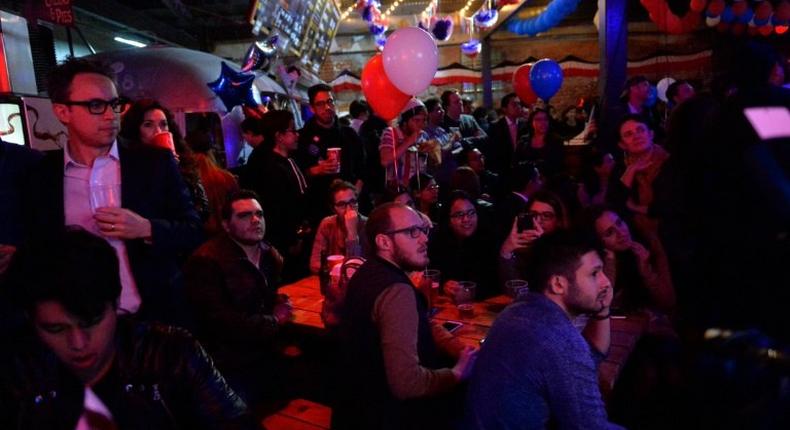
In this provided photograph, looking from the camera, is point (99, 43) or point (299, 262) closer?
point (299, 262)

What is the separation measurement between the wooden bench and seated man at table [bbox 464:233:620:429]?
1252mm

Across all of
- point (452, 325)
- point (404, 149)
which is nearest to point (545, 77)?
point (404, 149)

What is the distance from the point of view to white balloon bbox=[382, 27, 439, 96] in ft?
16.2

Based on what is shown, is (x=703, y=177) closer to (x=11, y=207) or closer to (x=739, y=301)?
(x=739, y=301)

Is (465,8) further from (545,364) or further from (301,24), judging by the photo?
(545,364)

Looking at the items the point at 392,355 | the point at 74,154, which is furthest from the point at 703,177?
the point at 74,154

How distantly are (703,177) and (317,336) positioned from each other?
206cm

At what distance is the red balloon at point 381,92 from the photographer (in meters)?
5.21

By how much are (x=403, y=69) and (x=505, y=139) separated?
82.9 inches

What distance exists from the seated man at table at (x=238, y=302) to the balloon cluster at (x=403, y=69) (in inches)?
89.1

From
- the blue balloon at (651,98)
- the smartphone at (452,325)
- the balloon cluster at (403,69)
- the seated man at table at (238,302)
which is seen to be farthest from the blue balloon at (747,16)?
the seated man at table at (238,302)

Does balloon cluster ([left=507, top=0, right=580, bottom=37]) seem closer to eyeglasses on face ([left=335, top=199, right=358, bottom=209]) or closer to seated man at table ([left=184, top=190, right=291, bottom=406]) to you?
eyeglasses on face ([left=335, top=199, right=358, bottom=209])

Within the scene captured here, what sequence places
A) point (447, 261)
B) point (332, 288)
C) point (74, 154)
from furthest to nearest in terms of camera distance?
point (447, 261) < point (332, 288) < point (74, 154)

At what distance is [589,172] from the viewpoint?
17.0 ft
